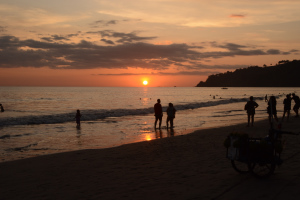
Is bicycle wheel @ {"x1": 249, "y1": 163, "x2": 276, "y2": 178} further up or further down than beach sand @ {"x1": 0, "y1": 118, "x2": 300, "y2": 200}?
further up

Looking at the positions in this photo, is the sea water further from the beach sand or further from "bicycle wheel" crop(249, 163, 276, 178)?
"bicycle wheel" crop(249, 163, 276, 178)

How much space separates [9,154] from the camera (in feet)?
39.9

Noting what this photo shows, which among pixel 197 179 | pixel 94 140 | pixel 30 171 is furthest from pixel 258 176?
pixel 94 140

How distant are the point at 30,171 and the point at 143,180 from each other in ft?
12.2

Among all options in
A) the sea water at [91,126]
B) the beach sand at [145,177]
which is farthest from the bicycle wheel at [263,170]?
the sea water at [91,126]

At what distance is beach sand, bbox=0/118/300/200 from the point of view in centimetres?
601

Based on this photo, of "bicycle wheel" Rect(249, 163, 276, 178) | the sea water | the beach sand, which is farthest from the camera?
the sea water

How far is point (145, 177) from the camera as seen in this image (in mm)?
7387

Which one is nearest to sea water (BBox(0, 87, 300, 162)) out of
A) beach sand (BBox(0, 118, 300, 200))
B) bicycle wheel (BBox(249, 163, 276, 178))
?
beach sand (BBox(0, 118, 300, 200))

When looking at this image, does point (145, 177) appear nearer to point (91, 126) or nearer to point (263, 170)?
point (263, 170)

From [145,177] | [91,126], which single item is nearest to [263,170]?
[145,177]

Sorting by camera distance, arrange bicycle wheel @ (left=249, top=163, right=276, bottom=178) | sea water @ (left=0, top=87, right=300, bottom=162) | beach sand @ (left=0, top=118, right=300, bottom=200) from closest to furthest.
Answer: beach sand @ (left=0, top=118, right=300, bottom=200) < bicycle wheel @ (left=249, top=163, right=276, bottom=178) < sea water @ (left=0, top=87, right=300, bottom=162)

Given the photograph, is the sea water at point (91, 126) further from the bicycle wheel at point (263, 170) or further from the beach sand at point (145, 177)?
the bicycle wheel at point (263, 170)

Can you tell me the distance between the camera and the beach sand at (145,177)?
19.7 ft
